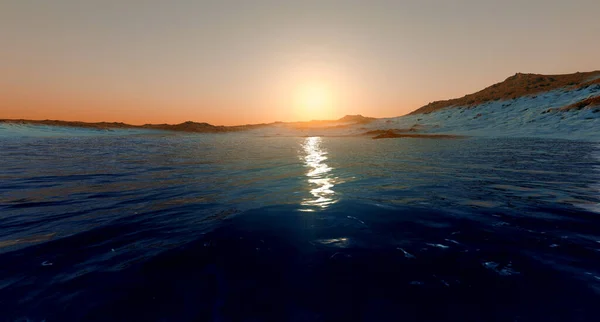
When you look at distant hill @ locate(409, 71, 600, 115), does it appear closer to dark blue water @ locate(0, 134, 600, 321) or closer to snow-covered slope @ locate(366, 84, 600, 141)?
snow-covered slope @ locate(366, 84, 600, 141)

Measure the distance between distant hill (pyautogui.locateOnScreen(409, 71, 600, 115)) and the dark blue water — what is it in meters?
50.1

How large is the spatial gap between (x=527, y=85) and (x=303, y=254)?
64.2 metres

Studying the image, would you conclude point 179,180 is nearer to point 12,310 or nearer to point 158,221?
point 158,221

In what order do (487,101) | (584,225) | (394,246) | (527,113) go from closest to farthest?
(394,246) → (584,225) → (527,113) → (487,101)

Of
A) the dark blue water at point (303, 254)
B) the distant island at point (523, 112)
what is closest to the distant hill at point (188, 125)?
the distant island at point (523, 112)

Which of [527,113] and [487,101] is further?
[487,101]

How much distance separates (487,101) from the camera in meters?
49.6

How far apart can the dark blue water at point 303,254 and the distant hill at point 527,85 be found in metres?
50.1

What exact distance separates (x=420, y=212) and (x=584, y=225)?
242cm

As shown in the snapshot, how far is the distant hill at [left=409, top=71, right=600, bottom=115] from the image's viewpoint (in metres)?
Answer: 43.7

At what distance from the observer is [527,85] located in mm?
49906

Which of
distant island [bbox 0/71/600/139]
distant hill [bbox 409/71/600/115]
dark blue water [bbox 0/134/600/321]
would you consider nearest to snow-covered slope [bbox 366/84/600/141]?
distant island [bbox 0/71/600/139]

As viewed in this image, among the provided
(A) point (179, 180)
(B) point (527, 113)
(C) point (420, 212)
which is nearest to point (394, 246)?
(C) point (420, 212)

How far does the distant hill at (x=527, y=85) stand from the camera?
4373 cm
